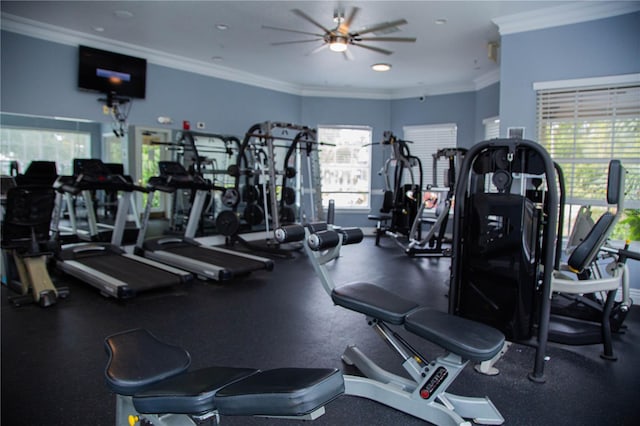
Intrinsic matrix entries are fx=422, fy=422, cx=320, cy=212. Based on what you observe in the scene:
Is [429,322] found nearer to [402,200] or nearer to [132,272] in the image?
[132,272]

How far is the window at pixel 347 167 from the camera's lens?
8.48 m

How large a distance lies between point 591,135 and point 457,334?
3320 mm

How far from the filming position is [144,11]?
4422 mm

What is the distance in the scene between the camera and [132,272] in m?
4.26

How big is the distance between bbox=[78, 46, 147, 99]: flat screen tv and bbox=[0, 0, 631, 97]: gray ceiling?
142mm

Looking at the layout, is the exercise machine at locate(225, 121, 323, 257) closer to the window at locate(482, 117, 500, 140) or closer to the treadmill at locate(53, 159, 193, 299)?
the treadmill at locate(53, 159, 193, 299)

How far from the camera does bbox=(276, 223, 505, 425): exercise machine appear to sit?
1771 millimetres

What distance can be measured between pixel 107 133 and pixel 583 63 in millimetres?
5616

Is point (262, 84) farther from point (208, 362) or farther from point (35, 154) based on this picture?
point (208, 362)

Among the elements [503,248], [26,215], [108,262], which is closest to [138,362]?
[503,248]

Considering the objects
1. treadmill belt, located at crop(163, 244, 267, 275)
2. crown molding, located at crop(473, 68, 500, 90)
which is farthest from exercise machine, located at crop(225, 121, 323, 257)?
crown molding, located at crop(473, 68, 500, 90)

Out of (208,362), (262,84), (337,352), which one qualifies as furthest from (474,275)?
(262,84)

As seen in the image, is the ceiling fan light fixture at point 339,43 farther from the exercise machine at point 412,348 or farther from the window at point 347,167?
the window at point 347,167

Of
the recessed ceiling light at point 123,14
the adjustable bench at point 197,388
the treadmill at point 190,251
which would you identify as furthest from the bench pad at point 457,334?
the recessed ceiling light at point 123,14
